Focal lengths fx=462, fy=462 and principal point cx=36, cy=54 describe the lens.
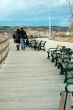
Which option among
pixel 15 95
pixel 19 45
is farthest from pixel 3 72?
pixel 19 45

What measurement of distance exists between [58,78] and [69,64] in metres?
0.63

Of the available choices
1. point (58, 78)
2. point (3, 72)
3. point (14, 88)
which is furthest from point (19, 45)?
point (14, 88)

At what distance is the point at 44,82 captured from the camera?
14914mm

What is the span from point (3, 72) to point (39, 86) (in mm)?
4614

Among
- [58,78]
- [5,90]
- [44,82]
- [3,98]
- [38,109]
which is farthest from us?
[58,78]

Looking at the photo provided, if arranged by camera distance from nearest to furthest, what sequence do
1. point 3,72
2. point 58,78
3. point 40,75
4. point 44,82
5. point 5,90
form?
point 5,90 < point 44,82 < point 58,78 < point 40,75 < point 3,72

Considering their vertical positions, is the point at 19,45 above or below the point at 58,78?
below

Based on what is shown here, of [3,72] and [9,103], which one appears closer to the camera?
[9,103]

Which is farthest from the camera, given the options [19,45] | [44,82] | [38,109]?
[19,45]

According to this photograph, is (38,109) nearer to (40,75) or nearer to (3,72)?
(40,75)

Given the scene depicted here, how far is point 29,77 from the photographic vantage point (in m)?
16.5

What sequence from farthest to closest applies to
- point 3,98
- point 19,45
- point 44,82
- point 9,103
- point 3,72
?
point 19,45 → point 3,72 → point 44,82 → point 3,98 → point 9,103

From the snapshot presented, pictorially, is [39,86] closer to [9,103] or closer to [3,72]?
[9,103]

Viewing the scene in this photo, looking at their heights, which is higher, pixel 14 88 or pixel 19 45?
pixel 14 88
